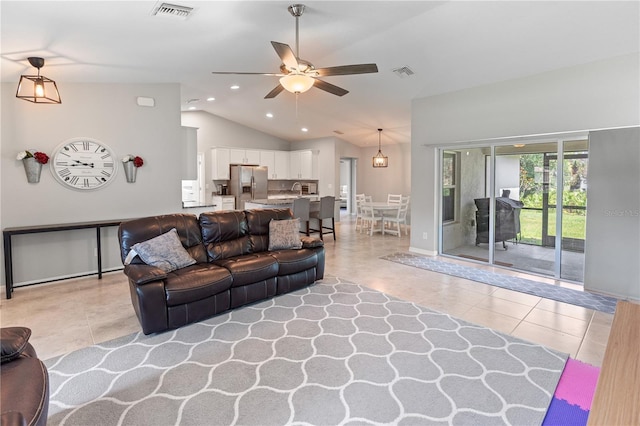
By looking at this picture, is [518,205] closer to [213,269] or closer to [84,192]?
[213,269]

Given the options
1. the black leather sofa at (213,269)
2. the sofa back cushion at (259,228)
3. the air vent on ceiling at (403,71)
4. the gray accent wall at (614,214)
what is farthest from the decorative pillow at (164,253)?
the gray accent wall at (614,214)

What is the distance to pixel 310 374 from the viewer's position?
8.07ft

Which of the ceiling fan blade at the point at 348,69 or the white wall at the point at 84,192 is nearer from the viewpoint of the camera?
the ceiling fan blade at the point at 348,69

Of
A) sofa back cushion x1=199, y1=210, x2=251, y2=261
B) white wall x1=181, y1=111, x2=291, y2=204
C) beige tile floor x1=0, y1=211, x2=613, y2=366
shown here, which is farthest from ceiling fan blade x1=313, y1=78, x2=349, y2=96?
white wall x1=181, y1=111, x2=291, y2=204

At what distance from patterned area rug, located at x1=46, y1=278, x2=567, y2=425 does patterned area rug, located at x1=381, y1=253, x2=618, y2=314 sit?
1507 mm

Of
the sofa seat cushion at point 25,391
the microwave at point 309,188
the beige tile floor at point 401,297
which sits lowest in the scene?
the beige tile floor at point 401,297

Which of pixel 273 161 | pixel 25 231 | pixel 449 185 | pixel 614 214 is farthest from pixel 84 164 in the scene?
pixel 614 214

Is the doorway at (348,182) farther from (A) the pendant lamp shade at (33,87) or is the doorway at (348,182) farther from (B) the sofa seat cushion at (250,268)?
(A) the pendant lamp shade at (33,87)

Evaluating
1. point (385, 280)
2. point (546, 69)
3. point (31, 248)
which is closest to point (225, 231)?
point (385, 280)

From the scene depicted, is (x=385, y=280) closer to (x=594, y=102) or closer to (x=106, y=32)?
(x=594, y=102)

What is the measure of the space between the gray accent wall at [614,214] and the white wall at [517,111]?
28cm

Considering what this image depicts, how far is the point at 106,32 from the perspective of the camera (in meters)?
3.29

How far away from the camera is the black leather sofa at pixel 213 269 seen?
3100 mm

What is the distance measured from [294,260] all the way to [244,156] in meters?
6.54
